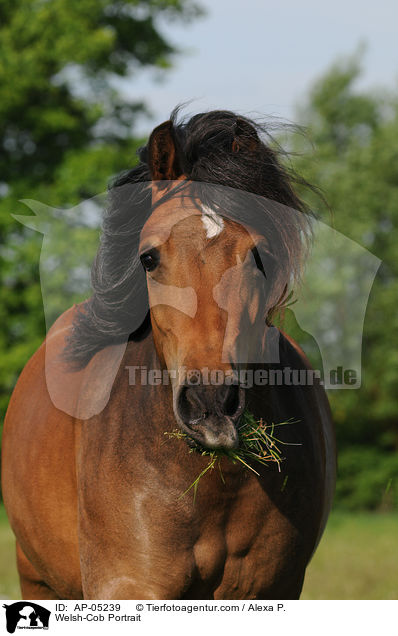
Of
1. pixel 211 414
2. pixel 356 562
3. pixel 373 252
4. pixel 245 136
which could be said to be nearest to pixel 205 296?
pixel 211 414

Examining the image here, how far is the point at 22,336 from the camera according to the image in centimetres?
1886

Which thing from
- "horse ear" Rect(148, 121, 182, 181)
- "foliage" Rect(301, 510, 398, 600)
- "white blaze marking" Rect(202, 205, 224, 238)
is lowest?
"foliage" Rect(301, 510, 398, 600)

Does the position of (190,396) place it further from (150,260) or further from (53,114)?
(53,114)

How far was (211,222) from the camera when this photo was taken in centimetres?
273

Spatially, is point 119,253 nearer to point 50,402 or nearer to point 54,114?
point 50,402

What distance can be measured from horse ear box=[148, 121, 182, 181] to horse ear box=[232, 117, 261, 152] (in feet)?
0.86

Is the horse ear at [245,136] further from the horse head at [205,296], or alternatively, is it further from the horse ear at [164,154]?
the horse ear at [164,154]

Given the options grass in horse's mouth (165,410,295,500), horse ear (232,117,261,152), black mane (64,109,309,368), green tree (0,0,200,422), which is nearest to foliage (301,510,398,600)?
grass in horse's mouth (165,410,295,500)

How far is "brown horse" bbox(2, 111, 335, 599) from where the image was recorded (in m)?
2.65

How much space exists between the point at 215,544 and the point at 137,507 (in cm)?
36

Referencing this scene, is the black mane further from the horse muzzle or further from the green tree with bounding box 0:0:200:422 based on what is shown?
the green tree with bounding box 0:0:200:422

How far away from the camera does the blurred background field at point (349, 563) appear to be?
8.47 meters

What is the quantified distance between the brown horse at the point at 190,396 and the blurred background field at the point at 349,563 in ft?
13.6
